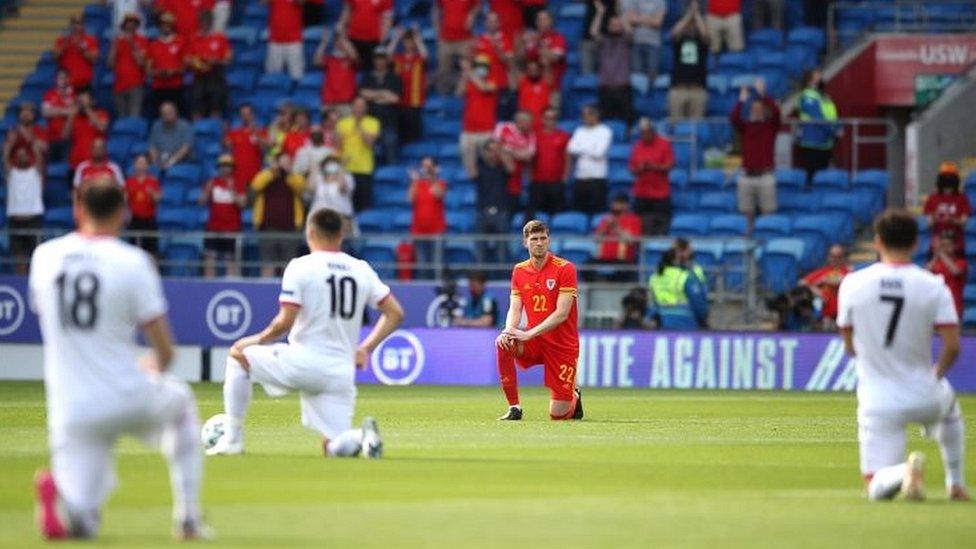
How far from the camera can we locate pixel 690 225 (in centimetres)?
3309

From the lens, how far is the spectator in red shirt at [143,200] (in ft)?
112

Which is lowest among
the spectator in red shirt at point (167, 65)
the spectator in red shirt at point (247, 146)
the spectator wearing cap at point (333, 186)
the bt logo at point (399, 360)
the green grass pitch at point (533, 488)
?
the bt logo at point (399, 360)

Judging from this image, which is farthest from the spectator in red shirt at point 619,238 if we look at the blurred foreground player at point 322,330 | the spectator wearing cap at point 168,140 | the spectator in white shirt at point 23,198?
the blurred foreground player at point 322,330

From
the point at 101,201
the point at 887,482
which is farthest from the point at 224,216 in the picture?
the point at 101,201

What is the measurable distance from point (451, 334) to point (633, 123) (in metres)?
6.49

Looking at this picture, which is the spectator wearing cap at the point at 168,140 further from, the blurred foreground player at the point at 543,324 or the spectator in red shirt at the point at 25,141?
the blurred foreground player at the point at 543,324

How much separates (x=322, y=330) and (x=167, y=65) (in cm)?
2214

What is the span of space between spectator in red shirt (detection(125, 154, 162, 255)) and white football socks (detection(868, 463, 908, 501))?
22.8 meters

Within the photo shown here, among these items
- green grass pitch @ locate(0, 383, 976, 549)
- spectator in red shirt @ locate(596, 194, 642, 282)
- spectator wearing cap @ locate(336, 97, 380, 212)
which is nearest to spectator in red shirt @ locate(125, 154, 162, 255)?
spectator wearing cap @ locate(336, 97, 380, 212)

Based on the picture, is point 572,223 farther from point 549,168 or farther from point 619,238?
point 619,238

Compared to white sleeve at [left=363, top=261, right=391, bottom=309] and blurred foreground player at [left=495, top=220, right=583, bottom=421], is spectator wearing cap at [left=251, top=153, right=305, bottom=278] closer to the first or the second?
blurred foreground player at [left=495, top=220, right=583, bottom=421]

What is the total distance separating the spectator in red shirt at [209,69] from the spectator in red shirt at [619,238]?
311 inches

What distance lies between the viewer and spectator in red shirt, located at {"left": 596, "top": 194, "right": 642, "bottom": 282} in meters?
31.9

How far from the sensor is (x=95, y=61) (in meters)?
38.9
